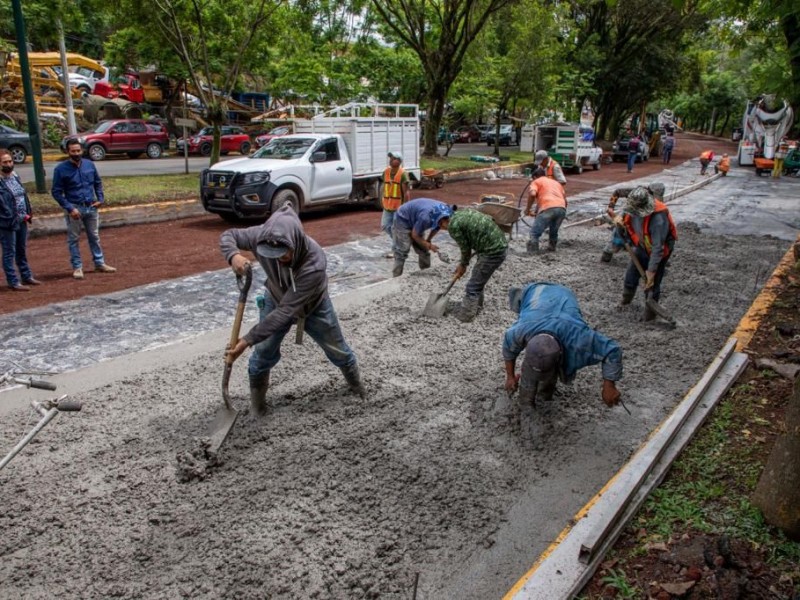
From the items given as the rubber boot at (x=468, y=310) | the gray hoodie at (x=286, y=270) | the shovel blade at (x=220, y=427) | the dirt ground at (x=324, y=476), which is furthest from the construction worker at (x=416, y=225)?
the shovel blade at (x=220, y=427)

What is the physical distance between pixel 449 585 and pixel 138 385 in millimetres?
3203

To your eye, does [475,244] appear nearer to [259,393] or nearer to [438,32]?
[259,393]

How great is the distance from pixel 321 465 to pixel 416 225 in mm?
4180

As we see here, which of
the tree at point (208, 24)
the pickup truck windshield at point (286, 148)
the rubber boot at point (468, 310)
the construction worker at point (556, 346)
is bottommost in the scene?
the rubber boot at point (468, 310)

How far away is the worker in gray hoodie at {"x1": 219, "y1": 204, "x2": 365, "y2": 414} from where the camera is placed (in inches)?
155

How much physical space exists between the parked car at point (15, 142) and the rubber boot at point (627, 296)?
62.8 feet

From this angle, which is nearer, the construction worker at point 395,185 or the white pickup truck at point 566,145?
the construction worker at point 395,185

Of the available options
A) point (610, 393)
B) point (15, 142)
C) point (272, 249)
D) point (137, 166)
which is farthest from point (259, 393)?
point (15, 142)

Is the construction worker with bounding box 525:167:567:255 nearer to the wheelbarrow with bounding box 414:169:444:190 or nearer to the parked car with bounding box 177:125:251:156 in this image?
the wheelbarrow with bounding box 414:169:444:190

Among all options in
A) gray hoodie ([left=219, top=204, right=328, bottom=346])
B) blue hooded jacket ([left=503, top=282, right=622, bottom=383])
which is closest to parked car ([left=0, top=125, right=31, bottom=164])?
gray hoodie ([left=219, top=204, right=328, bottom=346])

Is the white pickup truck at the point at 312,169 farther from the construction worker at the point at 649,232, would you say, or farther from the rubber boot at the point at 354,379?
the rubber boot at the point at 354,379

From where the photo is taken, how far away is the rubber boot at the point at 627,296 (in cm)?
711

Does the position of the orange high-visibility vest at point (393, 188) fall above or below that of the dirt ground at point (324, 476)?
above

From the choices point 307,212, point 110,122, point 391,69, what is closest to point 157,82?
point 110,122
